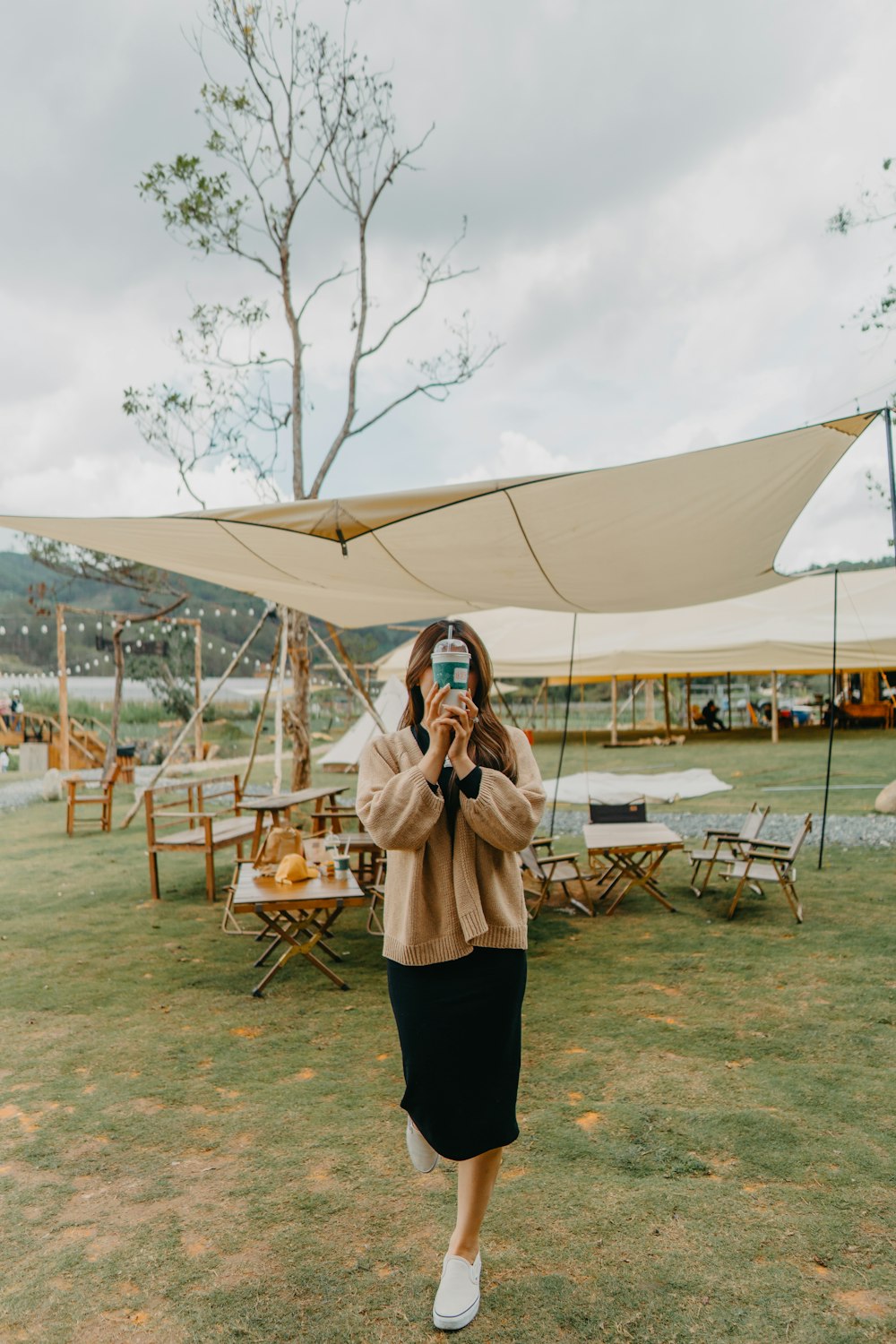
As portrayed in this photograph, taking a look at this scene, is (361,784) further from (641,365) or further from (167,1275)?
(641,365)

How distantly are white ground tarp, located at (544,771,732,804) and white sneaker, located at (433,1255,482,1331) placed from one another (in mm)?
9464

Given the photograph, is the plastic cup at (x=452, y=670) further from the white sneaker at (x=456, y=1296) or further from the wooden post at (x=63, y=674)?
the wooden post at (x=63, y=674)

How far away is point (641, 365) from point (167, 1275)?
42.1ft

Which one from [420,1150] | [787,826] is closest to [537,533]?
[420,1150]

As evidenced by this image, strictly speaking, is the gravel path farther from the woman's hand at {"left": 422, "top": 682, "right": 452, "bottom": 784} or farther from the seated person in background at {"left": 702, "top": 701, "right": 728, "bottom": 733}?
the seated person in background at {"left": 702, "top": 701, "right": 728, "bottom": 733}

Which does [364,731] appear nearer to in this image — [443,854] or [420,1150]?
[420,1150]

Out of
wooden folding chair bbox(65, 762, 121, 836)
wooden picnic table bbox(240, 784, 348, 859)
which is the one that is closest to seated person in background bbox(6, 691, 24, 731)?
wooden folding chair bbox(65, 762, 121, 836)

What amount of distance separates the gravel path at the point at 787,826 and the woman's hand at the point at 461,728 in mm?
7226

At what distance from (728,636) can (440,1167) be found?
1497 cm

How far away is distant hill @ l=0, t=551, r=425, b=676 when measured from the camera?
46.3 ft

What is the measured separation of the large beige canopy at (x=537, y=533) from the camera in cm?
369

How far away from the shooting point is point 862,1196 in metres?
2.46

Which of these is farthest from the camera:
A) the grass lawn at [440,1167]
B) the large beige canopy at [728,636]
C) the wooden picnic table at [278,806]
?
the large beige canopy at [728,636]

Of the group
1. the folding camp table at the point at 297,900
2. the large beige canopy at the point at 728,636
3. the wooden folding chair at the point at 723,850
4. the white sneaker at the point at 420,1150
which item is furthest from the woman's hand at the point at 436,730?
the large beige canopy at the point at 728,636
